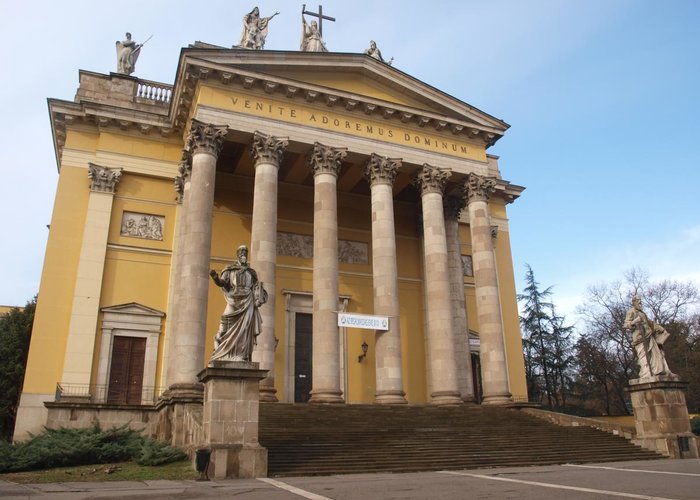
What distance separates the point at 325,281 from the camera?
20.6 meters

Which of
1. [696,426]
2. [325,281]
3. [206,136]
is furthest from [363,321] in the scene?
[696,426]

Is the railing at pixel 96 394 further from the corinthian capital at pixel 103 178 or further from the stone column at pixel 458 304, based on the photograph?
the stone column at pixel 458 304

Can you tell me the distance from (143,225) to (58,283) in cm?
388

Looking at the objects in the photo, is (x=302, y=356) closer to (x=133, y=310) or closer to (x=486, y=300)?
(x=133, y=310)

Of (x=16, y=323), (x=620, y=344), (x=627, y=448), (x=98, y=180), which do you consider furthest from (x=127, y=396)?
(x=620, y=344)

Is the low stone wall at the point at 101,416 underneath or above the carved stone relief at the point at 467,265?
underneath

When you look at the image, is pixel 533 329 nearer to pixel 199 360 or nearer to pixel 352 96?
pixel 352 96

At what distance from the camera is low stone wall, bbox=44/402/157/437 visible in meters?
19.0

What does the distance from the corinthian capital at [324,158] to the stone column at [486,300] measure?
5.97 meters

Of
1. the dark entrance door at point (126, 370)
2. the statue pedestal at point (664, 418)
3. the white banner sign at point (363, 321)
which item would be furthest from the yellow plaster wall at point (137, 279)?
the statue pedestal at point (664, 418)

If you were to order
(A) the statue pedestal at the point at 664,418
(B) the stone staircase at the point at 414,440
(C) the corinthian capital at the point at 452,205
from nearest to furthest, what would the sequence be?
(B) the stone staircase at the point at 414,440 → (A) the statue pedestal at the point at 664,418 → (C) the corinthian capital at the point at 452,205

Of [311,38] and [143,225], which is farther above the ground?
[311,38]

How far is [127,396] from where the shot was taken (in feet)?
70.2

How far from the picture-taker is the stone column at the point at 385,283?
20.4 meters
